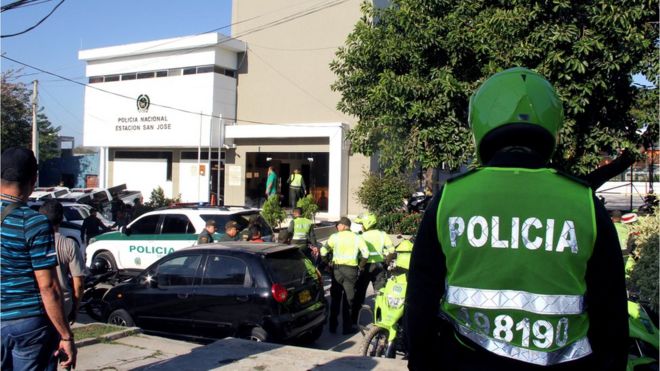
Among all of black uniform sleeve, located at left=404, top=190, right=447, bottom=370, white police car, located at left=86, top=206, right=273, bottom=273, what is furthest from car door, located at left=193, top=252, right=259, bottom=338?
black uniform sleeve, located at left=404, top=190, right=447, bottom=370

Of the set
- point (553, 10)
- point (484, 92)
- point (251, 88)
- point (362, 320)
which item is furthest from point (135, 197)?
point (484, 92)

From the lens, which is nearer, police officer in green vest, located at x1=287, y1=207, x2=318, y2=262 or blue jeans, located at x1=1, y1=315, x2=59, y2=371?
blue jeans, located at x1=1, y1=315, x2=59, y2=371

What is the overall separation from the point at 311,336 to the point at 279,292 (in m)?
1.18

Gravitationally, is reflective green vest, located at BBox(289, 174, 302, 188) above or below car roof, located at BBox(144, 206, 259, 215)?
above

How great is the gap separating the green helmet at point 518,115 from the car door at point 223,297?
601 centimetres

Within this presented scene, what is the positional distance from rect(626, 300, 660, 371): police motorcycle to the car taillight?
13.9ft

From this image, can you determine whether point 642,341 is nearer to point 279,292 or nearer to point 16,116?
point 279,292

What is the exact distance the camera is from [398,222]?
1788 centimetres

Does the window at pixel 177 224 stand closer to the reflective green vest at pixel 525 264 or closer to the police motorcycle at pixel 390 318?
the police motorcycle at pixel 390 318

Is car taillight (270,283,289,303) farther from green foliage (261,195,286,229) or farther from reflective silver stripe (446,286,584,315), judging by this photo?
green foliage (261,195,286,229)

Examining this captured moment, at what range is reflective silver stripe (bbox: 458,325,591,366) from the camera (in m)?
1.45

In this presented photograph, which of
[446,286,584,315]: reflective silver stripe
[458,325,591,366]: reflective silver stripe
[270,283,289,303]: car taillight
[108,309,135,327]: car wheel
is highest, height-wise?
[446,286,584,315]: reflective silver stripe

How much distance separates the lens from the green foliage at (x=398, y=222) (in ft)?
56.7

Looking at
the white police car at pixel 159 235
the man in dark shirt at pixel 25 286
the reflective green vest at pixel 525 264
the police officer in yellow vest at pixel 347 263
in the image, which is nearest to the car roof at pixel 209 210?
the white police car at pixel 159 235
